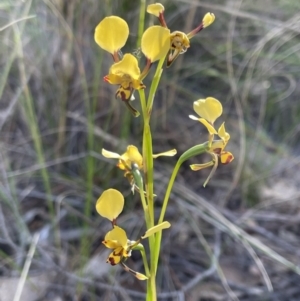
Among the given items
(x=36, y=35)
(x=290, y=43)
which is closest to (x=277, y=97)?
(x=290, y=43)

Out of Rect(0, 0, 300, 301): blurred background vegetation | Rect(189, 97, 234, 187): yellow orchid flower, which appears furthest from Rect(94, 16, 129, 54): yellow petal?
Rect(0, 0, 300, 301): blurred background vegetation

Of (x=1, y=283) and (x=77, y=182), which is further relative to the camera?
(x=77, y=182)

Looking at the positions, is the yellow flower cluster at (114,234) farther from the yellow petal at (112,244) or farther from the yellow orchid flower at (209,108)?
the yellow orchid flower at (209,108)

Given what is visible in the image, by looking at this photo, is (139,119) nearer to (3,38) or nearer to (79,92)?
(79,92)

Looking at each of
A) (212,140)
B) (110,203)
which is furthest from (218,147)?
(110,203)

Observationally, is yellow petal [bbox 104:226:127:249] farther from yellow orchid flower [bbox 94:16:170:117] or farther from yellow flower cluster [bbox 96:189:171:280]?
yellow orchid flower [bbox 94:16:170:117]
